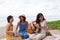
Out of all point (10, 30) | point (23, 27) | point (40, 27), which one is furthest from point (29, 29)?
point (10, 30)

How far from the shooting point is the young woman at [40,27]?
244 inches

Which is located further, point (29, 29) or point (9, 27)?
point (29, 29)

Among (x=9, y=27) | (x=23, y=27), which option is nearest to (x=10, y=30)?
(x=9, y=27)

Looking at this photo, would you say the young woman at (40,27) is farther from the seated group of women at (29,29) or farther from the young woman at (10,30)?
the young woman at (10,30)

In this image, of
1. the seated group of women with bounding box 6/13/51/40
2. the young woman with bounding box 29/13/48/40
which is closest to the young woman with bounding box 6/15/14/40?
the seated group of women with bounding box 6/13/51/40

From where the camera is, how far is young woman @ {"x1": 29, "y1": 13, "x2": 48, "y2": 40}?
6.20m

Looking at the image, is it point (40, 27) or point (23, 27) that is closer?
point (40, 27)

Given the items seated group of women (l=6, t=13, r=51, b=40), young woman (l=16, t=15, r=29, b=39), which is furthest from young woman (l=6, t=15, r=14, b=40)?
young woman (l=16, t=15, r=29, b=39)

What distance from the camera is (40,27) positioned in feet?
20.5

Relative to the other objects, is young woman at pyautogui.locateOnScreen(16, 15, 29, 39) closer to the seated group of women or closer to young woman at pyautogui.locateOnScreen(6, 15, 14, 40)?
the seated group of women

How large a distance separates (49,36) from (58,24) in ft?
12.8

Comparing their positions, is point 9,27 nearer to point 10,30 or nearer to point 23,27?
point 10,30

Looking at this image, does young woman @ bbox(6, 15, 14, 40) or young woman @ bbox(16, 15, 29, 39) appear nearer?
young woman @ bbox(6, 15, 14, 40)

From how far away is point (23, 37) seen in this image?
6387 mm
